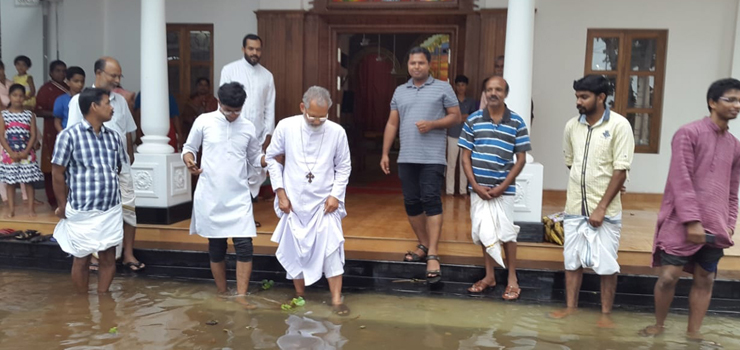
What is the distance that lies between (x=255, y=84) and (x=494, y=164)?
258 centimetres

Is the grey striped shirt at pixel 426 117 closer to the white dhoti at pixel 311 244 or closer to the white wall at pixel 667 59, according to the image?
the white dhoti at pixel 311 244

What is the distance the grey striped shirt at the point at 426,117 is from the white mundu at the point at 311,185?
2.00ft

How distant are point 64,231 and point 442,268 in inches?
115

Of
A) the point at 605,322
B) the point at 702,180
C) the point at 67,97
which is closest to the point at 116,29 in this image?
the point at 67,97

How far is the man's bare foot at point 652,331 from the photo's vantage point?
3875mm

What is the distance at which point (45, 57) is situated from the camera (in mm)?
8930

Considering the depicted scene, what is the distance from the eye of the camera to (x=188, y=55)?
8.45 meters

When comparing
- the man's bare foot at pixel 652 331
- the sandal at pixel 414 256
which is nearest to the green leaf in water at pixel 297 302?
the sandal at pixel 414 256

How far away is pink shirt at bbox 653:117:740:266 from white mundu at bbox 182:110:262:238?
9.59 ft

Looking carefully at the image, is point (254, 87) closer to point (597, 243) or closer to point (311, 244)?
point (311, 244)

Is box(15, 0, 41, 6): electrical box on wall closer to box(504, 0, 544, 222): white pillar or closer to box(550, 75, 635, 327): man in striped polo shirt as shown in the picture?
box(504, 0, 544, 222): white pillar

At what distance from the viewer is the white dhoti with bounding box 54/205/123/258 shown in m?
4.32

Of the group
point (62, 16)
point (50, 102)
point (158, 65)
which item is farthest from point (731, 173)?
point (62, 16)

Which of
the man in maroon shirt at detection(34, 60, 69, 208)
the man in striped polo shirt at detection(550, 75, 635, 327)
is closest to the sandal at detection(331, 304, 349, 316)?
the man in striped polo shirt at detection(550, 75, 635, 327)
